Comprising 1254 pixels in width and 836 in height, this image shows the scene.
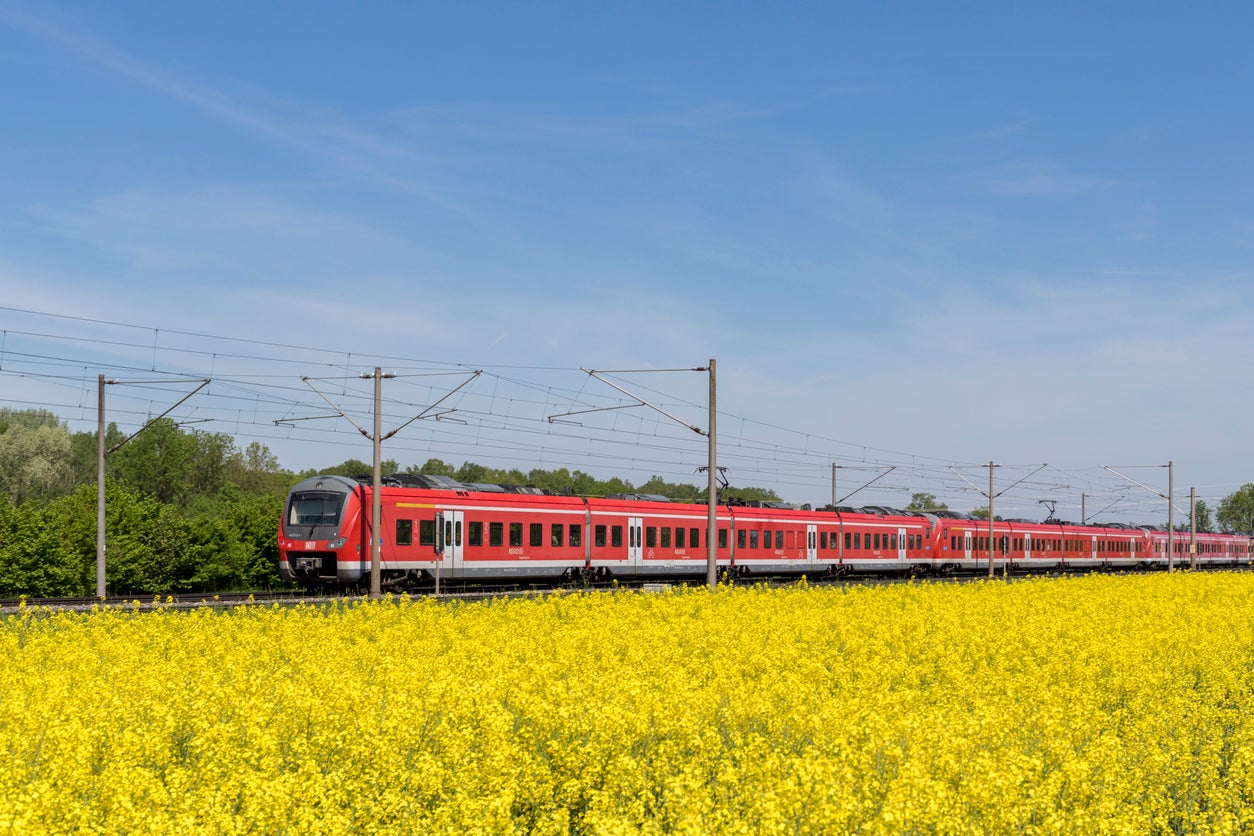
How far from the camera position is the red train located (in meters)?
33.0

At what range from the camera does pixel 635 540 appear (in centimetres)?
4184

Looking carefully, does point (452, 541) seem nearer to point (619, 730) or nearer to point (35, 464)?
point (619, 730)

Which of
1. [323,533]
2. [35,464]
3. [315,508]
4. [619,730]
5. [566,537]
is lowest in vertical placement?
[619,730]

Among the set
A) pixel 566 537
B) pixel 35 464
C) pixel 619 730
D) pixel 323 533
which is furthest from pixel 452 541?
pixel 35 464

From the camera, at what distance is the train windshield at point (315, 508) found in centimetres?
3281

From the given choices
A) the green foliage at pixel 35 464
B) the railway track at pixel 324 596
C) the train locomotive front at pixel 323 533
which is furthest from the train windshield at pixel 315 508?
the green foliage at pixel 35 464

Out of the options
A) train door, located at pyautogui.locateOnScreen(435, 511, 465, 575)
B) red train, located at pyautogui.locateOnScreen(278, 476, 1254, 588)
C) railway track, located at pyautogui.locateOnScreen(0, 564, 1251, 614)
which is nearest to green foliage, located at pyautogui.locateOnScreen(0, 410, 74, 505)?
railway track, located at pyautogui.locateOnScreen(0, 564, 1251, 614)

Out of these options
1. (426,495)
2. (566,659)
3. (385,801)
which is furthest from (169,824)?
(426,495)

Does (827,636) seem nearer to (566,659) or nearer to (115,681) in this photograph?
(566,659)

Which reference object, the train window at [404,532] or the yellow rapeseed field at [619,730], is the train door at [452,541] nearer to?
the train window at [404,532]

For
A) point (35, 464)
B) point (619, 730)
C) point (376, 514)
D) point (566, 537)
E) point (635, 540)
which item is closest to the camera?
point (619, 730)

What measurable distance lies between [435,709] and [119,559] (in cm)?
3934

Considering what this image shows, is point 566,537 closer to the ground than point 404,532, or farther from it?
closer to the ground

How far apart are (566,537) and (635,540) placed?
3.85 m
